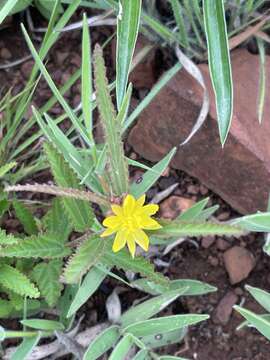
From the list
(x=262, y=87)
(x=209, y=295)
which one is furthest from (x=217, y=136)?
(x=209, y=295)

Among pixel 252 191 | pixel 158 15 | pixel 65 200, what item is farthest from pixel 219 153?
pixel 65 200

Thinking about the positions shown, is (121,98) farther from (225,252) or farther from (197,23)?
(225,252)

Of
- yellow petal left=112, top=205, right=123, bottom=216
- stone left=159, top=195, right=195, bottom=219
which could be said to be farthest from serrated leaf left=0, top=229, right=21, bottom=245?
stone left=159, top=195, right=195, bottom=219

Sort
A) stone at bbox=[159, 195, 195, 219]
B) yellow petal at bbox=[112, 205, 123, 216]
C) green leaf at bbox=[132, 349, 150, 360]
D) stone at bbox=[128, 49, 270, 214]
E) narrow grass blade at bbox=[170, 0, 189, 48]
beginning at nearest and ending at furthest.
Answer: yellow petal at bbox=[112, 205, 123, 216] → green leaf at bbox=[132, 349, 150, 360] → narrow grass blade at bbox=[170, 0, 189, 48] → stone at bbox=[128, 49, 270, 214] → stone at bbox=[159, 195, 195, 219]

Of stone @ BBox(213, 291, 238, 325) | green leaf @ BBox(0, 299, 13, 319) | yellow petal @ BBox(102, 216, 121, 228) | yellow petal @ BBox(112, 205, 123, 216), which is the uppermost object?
yellow petal @ BBox(112, 205, 123, 216)

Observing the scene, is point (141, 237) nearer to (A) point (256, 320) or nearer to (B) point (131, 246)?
(B) point (131, 246)

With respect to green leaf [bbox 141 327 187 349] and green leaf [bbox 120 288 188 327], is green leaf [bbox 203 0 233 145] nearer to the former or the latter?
green leaf [bbox 120 288 188 327]
